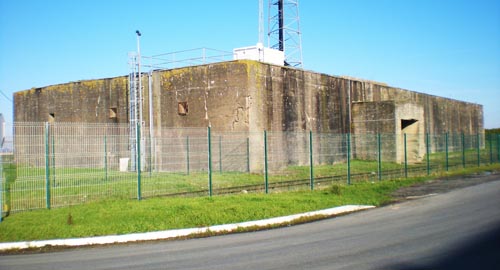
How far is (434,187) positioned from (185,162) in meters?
11.3

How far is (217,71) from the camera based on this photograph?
81.9 feet

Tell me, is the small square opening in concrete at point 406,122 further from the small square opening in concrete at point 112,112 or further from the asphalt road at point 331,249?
the asphalt road at point 331,249

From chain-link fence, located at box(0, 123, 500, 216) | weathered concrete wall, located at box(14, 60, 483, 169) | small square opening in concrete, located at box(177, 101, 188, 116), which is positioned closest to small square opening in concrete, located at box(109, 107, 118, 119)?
weathered concrete wall, located at box(14, 60, 483, 169)

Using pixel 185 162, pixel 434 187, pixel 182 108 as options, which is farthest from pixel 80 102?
pixel 434 187

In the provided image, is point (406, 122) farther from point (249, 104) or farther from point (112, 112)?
point (112, 112)

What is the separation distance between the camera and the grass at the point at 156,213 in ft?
33.9

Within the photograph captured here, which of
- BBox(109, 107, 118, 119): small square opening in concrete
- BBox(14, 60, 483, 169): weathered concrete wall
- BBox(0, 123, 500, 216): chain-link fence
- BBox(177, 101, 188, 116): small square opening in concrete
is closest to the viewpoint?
BBox(0, 123, 500, 216): chain-link fence

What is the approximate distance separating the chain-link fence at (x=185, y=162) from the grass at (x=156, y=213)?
48.3 inches

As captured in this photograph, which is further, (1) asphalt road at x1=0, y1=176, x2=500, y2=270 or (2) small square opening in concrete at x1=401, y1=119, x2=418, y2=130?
(2) small square opening in concrete at x1=401, y1=119, x2=418, y2=130

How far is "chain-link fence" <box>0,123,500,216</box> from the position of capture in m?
14.2

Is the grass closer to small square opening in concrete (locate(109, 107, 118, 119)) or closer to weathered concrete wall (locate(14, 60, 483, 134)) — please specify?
weathered concrete wall (locate(14, 60, 483, 134))

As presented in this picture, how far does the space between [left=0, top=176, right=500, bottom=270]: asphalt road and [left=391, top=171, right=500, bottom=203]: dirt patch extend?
423 cm

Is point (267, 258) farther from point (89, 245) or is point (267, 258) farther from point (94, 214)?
point (94, 214)

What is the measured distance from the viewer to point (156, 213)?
11.9 meters
